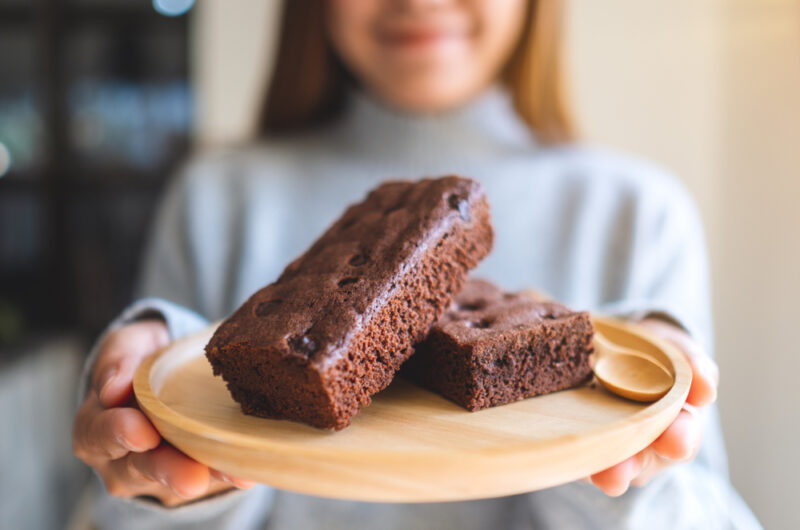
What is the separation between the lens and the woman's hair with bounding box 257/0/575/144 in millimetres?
2037

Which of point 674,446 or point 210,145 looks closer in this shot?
point 674,446

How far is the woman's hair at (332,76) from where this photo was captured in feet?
6.68

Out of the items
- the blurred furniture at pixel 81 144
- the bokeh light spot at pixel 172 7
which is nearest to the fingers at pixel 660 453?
the blurred furniture at pixel 81 144

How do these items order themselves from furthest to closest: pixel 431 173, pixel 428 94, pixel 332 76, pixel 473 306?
pixel 332 76, pixel 431 173, pixel 428 94, pixel 473 306

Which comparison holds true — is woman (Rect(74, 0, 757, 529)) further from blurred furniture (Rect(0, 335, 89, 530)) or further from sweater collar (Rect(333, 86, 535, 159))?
blurred furniture (Rect(0, 335, 89, 530))

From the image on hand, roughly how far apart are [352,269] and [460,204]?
0.26m

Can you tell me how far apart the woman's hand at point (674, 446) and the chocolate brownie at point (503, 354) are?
0.20 meters

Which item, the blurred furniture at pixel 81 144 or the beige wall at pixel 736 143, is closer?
the beige wall at pixel 736 143

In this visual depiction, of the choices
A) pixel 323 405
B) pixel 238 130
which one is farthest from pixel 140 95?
pixel 323 405

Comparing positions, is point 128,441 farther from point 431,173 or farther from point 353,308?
point 431,173

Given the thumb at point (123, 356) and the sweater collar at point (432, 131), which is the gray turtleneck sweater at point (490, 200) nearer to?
the sweater collar at point (432, 131)

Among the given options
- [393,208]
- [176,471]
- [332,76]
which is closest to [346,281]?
[393,208]

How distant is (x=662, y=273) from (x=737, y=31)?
1658mm

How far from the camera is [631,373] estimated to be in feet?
3.40
